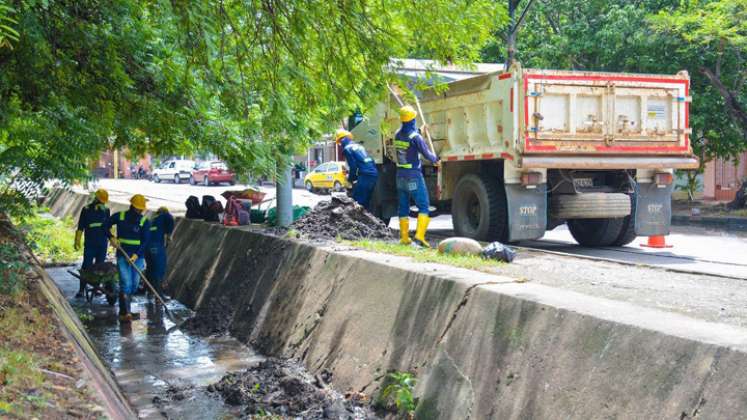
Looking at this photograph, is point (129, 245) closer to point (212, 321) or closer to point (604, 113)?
point (212, 321)

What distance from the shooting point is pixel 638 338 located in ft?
13.5

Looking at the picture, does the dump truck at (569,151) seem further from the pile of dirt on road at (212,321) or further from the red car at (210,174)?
the red car at (210,174)

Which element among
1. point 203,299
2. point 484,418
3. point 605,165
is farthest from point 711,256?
point 484,418

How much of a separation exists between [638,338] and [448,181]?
29.6 feet

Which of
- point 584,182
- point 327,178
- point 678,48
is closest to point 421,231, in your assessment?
point 584,182

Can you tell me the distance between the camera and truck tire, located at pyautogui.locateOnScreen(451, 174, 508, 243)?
11.6 m

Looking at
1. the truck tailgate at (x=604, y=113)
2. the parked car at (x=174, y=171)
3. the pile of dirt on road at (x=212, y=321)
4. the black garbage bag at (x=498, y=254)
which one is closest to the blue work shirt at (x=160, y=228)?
the pile of dirt on road at (x=212, y=321)

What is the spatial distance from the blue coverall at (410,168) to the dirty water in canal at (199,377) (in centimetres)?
287

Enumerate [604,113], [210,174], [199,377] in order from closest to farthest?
1. [199,377]
2. [604,113]
3. [210,174]

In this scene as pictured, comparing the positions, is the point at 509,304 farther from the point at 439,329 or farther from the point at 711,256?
the point at 711,256

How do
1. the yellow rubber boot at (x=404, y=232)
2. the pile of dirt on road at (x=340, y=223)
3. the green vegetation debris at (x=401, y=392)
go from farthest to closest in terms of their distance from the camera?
the pile of dirt on road at (x=340, y=223) < the yellow rubber boot at (x=404, y=232) < the green vegetation debris at (x=401, y=392)

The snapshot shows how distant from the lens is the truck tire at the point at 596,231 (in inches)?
476

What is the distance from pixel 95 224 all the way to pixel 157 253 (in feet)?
3.45

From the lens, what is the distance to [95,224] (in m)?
12.3
